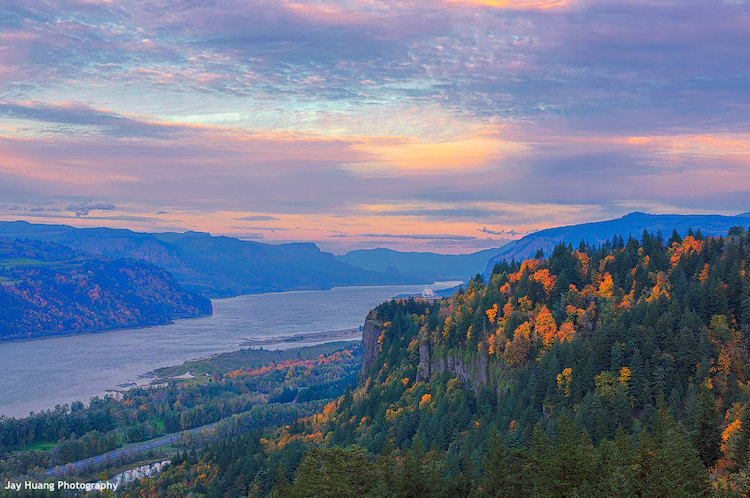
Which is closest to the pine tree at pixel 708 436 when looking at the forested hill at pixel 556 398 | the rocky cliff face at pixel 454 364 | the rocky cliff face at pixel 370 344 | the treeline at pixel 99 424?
the forested hill at pixel 556 398

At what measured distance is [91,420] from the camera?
17175 centimetres

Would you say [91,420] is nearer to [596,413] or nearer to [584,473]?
[596,413]

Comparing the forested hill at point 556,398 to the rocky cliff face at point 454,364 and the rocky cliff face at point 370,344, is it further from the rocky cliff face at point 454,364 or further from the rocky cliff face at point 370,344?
the rocky cliff face at point 370,344

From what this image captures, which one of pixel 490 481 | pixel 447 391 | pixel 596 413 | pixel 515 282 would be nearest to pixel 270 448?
pixel 447 391

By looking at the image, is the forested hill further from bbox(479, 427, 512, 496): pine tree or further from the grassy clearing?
the grassy clearing

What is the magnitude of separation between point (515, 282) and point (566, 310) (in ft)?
59.4

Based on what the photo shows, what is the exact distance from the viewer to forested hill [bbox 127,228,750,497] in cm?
4575

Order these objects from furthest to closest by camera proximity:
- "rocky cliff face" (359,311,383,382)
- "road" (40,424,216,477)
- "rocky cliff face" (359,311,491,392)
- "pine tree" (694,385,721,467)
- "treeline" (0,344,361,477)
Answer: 1. "rocky cliff face" (359,311,383,382)
2. "treeline" (0,344,361,477)
3. "road" (40,424,216,477)
4. "rocky cliff face" (359,311,491,392)
5. "pine tree" (694,385,721,467)

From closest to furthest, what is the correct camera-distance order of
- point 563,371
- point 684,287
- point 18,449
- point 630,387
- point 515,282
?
point 630,387
point 563,371
point 684,287
point 515,282
point 18,449

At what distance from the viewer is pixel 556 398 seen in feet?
251

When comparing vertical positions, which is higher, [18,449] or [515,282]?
[515,282]

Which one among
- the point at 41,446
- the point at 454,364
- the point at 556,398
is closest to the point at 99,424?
the point at 41,446

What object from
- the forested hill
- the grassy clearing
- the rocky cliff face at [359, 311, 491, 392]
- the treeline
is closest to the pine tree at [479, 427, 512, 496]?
the forested hill

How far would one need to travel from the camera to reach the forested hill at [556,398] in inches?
1801
